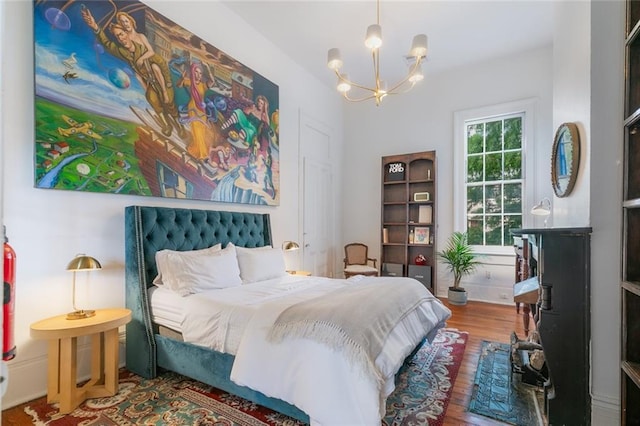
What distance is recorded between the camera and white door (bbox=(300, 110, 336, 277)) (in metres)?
4.86

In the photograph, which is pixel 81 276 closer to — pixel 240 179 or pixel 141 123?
pixel 141 123

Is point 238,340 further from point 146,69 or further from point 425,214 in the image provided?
point 425,214

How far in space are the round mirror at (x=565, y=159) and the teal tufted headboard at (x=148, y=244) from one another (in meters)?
3.07

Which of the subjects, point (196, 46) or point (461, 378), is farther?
point (196, 46)

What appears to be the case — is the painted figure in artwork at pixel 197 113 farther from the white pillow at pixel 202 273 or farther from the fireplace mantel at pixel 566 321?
the fireplace mantel at pixel 566 321

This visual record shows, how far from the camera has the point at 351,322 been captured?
172 centimetres

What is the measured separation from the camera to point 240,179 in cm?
369

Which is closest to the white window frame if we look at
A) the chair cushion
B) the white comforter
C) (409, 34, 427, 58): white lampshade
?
the chair cushion

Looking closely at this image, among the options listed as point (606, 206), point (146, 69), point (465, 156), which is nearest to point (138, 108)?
point (146, 69)

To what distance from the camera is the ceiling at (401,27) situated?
3440 mm

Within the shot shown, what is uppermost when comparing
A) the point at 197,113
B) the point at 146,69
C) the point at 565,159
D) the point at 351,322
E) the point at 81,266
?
the point at 146,69

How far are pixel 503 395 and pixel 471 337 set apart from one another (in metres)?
1.12

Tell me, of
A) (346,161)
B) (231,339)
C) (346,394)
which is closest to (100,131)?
(231,339)

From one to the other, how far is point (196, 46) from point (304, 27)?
4.50ft
